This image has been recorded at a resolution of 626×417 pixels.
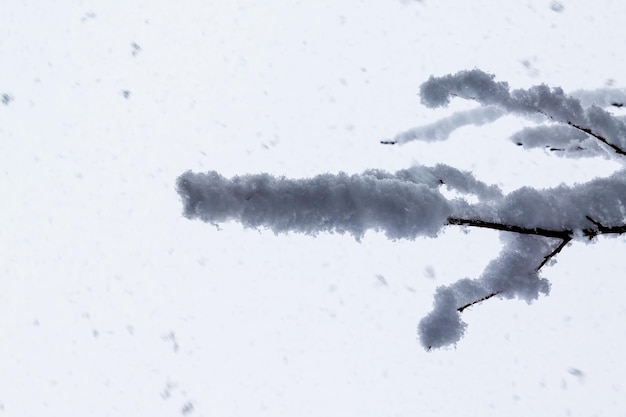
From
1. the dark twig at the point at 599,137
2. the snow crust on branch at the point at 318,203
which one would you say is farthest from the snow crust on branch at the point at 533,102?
the snow crust on branch at the point at 318,203

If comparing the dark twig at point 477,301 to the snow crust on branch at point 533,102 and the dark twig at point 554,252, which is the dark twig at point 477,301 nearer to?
the dark twig at point 554,252

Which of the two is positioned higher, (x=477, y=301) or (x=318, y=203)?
(x=318, y=203)

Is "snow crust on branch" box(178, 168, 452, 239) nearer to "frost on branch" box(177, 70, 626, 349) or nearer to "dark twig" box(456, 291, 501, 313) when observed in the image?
"frost on branch" box(177, 70, 626, 349)

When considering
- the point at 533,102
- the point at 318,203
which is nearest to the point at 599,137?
the point at 533,102

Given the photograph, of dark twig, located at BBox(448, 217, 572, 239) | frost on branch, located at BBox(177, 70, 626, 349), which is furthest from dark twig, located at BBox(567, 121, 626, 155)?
dark twig, located at BBox(448, 217, 572, 239)

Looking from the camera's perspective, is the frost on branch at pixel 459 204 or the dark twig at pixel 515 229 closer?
the frost on branch at pixel 459 204

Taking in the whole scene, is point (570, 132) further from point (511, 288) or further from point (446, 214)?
point (446, 214)

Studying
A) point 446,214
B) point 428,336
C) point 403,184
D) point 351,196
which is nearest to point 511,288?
point 428,336

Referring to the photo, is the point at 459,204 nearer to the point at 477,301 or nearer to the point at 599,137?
the point at 477,301
